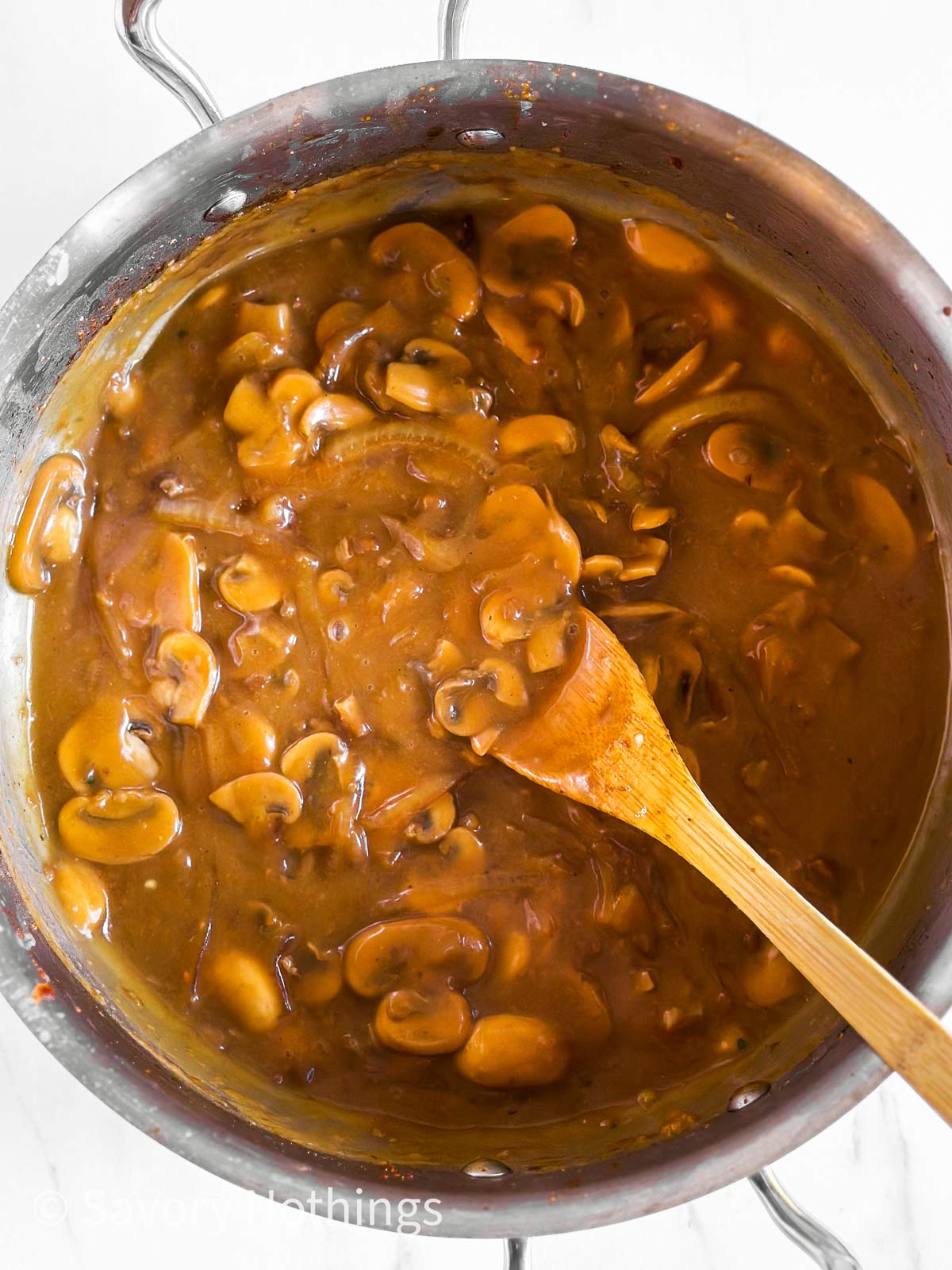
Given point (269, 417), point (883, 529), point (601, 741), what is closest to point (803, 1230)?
point (601, 741)

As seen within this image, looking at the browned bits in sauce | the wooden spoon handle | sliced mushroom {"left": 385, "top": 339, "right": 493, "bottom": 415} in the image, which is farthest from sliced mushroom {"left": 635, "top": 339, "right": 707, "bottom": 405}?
the wooden spoon handle

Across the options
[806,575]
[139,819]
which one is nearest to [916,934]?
[806,575]

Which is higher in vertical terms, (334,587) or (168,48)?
(168,48)

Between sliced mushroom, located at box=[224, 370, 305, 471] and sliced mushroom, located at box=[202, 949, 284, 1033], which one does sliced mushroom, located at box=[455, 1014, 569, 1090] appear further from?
sliced mushroom, located at box=[224, 370, 305, 471]

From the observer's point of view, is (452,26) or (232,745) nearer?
(452,26)

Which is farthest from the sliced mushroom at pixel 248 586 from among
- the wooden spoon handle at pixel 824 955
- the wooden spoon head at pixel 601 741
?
the wooden spoon handle at pixel 824 955

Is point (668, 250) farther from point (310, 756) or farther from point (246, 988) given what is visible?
point (246, 988)
